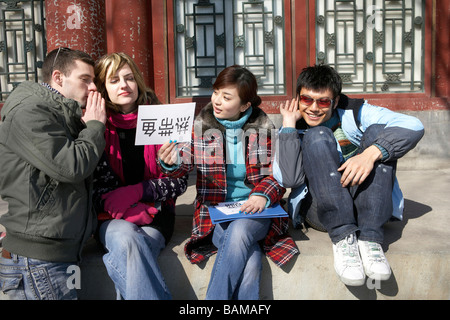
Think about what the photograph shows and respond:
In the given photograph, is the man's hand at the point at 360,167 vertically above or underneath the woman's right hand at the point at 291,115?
underneath

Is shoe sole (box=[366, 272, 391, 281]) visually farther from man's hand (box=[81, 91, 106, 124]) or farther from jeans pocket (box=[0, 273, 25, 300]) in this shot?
jeans pocket (box=[0, 273, 25, 300])

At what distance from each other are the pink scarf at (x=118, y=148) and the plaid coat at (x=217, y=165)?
0.15 meters

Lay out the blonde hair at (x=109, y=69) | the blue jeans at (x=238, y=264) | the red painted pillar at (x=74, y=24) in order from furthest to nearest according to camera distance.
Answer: the red painted pillar at (x=74, y=24) → the blonde hair at (x=109, y=69) → the blue jeans at (x=238, y=264)

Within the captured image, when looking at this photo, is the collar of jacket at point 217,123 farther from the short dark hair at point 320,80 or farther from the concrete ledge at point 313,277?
the concrete ledge at point 313,277

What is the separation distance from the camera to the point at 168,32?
5.52 m

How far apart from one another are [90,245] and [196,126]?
1052 millimetres

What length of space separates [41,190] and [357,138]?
78.7 inches

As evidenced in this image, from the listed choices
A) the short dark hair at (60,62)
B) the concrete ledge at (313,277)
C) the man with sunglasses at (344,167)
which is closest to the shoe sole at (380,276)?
the man with sunglasses at (344,167)

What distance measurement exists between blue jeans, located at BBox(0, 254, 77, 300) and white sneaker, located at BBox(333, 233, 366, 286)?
151cm

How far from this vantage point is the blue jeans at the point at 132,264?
2.12m

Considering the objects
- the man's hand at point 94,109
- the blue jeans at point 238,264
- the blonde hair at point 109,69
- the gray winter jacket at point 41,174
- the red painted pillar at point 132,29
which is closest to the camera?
the gray winter jacket at point 41,174

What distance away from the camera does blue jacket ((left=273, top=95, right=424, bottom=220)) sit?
98.7 inches

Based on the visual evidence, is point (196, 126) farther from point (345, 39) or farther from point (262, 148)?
point (345, 39)

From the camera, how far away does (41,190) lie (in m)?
2.11
